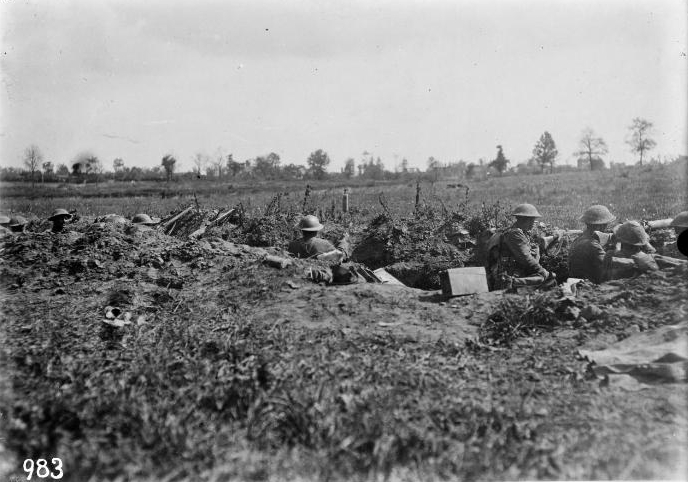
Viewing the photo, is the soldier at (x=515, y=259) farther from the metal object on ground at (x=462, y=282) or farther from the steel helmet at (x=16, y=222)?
the steel helmet at (x=16, y=222)

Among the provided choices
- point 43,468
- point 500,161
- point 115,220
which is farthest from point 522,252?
point 500,161

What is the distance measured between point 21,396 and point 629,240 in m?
6.87

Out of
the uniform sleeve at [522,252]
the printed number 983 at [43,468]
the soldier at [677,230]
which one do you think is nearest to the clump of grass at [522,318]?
the uniform sleeve at [522,252]

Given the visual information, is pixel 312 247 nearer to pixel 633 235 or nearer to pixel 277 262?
pixel 277 262

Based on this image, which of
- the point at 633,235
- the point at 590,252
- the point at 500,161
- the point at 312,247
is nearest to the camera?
the point at 633,235

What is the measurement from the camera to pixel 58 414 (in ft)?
9.68

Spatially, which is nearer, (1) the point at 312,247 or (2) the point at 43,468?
(2) the point at 43,468

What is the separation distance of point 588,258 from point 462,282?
2.07 metres

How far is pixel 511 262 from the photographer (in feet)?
21.8

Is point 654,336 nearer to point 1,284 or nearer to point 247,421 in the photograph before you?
point 247,421

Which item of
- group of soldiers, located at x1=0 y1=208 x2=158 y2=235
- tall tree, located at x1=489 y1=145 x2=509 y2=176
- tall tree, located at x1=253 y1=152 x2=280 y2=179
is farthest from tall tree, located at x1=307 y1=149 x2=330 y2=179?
group of soldiers, located at x1=0 y1=208 x2=158 y2=235

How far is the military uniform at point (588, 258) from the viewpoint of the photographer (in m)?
6.29

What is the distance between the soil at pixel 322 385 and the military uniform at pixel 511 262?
1.00 meters

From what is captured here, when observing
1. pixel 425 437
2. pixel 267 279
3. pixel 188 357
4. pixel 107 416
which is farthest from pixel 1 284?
pixel 425 437
